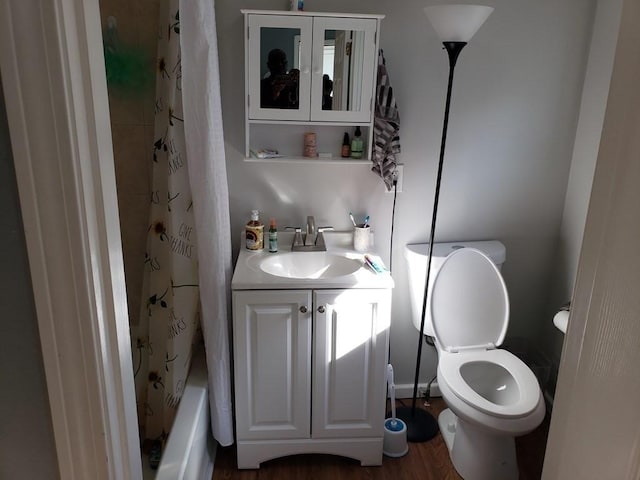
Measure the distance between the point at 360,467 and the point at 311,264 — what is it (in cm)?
87

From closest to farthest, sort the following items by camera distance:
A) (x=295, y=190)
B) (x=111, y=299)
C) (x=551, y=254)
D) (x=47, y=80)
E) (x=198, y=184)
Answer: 1. (x=47, y=80)
2. (x=111, y=299)
3. (x=198, y=184)
4. (x=295, y=190)
5. (x=551, y=254)

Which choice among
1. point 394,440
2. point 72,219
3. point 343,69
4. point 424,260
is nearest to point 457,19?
point 343,69

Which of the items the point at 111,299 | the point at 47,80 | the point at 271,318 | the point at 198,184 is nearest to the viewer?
the point at 47,80

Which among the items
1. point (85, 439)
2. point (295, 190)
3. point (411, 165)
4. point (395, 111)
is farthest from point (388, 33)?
point (85, 439)

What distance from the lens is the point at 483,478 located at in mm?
2066

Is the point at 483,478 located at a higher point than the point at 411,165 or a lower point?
lower

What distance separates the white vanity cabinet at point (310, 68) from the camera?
1.96m

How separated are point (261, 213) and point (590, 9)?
162 cm

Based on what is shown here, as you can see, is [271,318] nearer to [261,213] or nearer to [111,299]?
[261,213]

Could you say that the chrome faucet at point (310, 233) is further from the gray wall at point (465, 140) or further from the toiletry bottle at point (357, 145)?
the toiletry bottle at point (357, 145)

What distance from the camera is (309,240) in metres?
2.25

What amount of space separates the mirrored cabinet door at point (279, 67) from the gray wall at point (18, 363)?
56.9 inches

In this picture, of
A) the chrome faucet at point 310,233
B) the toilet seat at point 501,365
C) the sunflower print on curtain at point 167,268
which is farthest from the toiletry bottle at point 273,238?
the toilet seat at point 501,365

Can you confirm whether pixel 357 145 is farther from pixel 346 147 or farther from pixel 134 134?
pixel 134 134
